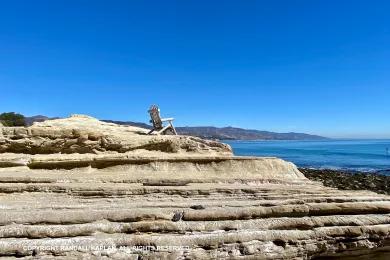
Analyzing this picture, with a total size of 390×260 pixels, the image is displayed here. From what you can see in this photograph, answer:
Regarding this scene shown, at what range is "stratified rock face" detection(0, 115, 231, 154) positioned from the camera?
12297mm

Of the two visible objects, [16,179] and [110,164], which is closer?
[16,179]

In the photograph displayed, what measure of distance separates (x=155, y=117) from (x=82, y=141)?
15.5 ft

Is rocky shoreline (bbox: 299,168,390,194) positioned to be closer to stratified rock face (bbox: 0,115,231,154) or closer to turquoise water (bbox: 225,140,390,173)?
turquoise water (bbox: 225,140,390,173)

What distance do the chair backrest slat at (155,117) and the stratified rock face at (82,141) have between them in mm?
3276

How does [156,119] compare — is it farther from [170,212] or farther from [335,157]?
[335,157]

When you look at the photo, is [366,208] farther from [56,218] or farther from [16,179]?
[16,179]

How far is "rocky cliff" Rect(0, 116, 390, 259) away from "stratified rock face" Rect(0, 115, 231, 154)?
50 cm

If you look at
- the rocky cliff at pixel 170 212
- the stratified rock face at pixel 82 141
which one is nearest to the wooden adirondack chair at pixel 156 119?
the stratified rock face at pixel 82 141

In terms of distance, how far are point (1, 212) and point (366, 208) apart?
22.9ft

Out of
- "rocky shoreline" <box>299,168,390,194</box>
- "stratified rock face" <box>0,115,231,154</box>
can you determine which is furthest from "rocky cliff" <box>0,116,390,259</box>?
"rocky shoreline" <box>299,168,390,194</box>

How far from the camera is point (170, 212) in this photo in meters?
7.14

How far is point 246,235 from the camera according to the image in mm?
6656

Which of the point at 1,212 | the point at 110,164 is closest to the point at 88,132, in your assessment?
the point at 110,164

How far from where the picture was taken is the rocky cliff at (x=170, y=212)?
Result: 247 inches
